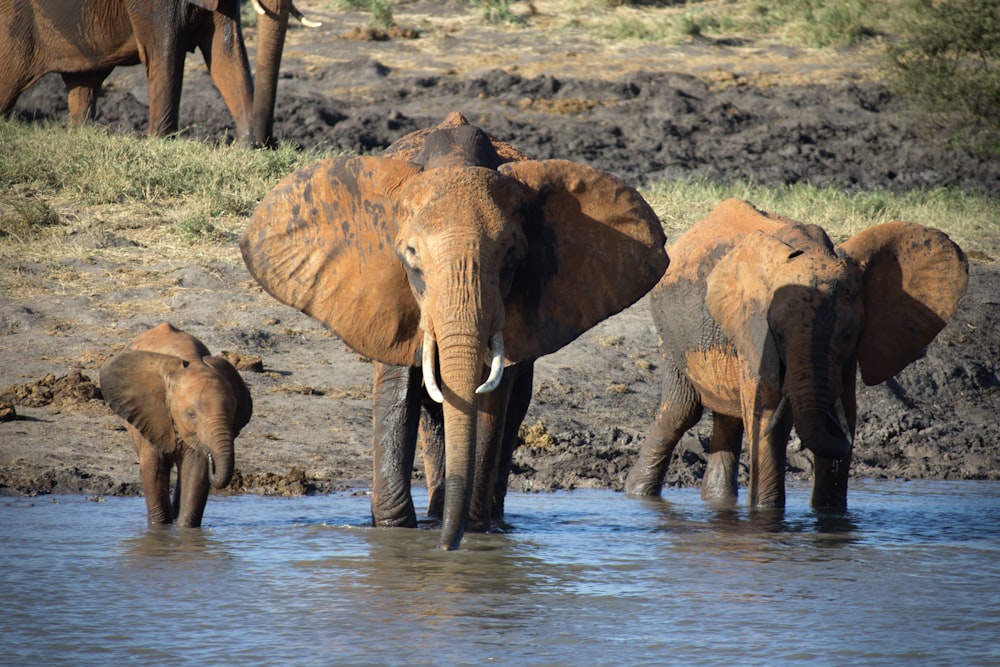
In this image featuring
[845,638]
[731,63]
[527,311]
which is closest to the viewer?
[845,638]

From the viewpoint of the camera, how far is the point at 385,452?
20.7 ft

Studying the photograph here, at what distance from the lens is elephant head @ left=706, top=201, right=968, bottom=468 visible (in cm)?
705

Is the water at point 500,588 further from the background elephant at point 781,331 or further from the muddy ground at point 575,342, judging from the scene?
the muddy ground at point 575,342

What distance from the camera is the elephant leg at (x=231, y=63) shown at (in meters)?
12.3

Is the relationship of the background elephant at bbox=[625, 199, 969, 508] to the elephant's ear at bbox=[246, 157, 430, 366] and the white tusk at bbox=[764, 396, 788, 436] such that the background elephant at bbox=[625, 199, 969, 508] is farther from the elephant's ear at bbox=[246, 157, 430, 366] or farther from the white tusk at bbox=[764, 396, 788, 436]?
the elephant's ear at bbox=[246, 157, 430, 366]

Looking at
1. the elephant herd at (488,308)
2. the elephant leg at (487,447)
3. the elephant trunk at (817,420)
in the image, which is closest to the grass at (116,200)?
the elephant herd at (488,308)

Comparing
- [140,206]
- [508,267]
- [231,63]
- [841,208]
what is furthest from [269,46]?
[508,267]

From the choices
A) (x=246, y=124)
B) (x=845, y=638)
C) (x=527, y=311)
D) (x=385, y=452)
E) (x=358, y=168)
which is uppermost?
(x=246, y=124)

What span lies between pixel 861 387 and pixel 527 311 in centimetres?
464

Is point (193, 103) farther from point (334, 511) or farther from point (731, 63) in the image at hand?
point (334, 511)

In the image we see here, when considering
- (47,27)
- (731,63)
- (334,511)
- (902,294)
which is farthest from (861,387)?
(731,63)

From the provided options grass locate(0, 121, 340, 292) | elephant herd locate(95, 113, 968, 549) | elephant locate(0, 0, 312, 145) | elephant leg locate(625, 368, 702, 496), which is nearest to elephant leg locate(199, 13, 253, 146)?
elephant locate(0, 0, 312, 145)

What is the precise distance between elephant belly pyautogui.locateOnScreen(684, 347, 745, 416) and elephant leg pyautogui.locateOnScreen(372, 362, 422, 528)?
7.06ft

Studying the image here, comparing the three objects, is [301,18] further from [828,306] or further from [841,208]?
[828,306]
